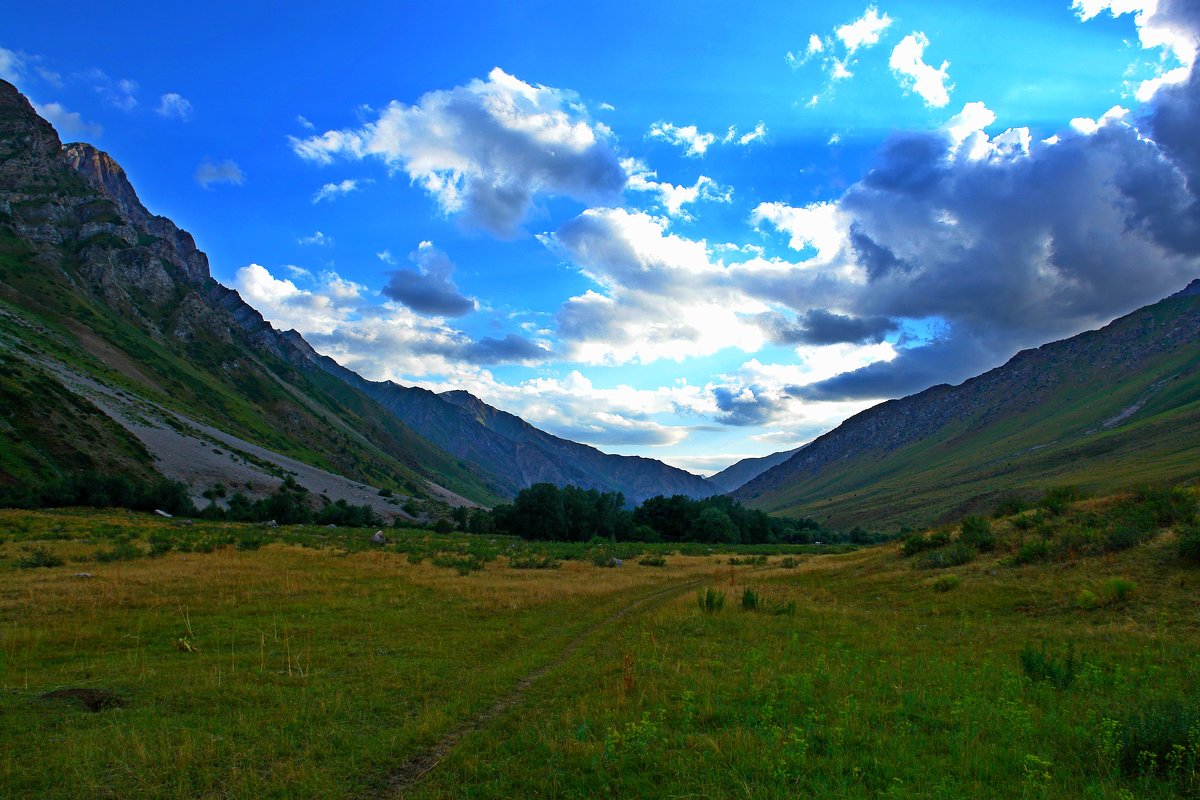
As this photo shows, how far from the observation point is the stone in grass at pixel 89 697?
32.9 ft

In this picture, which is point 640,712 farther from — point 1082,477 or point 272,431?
point 272,431

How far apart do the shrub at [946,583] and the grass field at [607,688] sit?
19 cm

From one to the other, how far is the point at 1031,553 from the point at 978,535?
222 inches

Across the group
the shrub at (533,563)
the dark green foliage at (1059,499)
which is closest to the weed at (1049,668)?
the dark green foliage at (1059,499)

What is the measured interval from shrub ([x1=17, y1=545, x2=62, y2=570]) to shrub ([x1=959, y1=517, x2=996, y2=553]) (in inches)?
1609

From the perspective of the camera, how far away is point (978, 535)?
2791cm

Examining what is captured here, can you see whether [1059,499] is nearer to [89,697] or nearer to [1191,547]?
[1191,547]

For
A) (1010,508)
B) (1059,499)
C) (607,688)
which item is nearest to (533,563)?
(1010,508)

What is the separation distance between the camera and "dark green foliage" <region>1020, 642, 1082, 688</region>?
1036 cm

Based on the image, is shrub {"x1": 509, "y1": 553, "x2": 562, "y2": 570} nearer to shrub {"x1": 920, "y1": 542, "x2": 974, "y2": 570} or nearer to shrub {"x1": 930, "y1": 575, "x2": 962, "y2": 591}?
shrub {"x1": 920, "y1": 542, "x2": 974, "y2": 570}

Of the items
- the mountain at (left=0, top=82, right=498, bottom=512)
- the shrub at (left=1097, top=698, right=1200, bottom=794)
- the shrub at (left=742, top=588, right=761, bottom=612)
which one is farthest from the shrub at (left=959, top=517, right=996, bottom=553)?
the mountain at (left=0, top=82, right=498, bottom=512)

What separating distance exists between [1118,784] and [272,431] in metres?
192

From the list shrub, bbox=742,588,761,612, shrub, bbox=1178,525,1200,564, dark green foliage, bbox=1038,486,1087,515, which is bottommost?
shrub, bbox=742,588,761,612

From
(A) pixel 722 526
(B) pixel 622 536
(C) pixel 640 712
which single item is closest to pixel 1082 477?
(A) pixel 722 526
